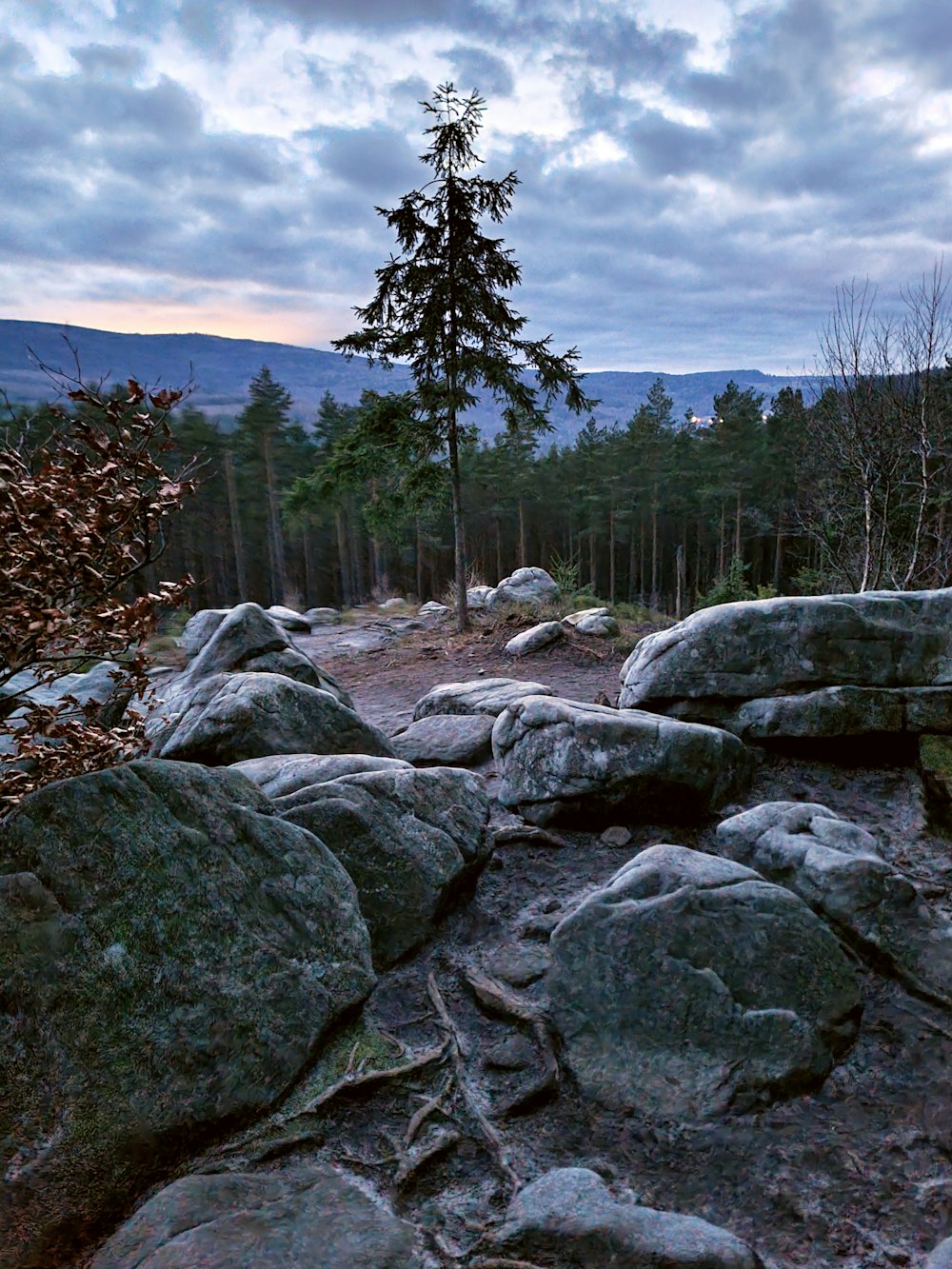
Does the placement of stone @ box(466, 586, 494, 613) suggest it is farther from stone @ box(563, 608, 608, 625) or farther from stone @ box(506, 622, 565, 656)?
stone @ box(506, 622, 565, 656)

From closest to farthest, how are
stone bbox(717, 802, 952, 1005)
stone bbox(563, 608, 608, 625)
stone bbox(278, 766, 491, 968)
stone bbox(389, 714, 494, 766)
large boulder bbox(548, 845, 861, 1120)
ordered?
large boulder bbox(548, 845, 861, 1120), stone bbox(717, 802, 952, 1005), stone bbox(278, 766, 491, 968), stone bbox(389, 714, 494, 766), stone bbox(563, 608, 608, 625)

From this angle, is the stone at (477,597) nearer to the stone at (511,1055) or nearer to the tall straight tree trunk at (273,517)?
the stone at (511,1055)

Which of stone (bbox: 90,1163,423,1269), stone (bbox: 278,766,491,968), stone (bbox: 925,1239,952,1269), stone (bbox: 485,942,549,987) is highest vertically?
stone (bbox: 278,766,491,968)

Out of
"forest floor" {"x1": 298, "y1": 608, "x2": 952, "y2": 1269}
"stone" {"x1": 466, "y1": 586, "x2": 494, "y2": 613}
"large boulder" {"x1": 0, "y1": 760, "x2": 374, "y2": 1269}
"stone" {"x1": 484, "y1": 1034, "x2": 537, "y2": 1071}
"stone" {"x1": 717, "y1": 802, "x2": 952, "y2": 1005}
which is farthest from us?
"stone" {"x1": 466, "y1": 586, "x2": 494, "y2": 613}

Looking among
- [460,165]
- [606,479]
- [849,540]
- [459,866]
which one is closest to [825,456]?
[849,540]

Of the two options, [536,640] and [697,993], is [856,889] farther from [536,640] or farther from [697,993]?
[536,640]

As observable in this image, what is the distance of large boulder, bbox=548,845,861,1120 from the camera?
10.1ft

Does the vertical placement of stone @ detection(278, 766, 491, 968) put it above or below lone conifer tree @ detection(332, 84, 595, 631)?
below

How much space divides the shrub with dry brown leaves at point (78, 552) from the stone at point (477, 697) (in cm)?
431

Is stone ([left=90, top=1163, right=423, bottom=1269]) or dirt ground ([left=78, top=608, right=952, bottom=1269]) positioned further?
dirt ground ([left=78, top=608, right=952, bottom=1269])

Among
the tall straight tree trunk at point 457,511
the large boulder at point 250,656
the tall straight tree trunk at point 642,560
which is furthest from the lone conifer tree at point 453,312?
the tall straight tree trunk at point 642,560

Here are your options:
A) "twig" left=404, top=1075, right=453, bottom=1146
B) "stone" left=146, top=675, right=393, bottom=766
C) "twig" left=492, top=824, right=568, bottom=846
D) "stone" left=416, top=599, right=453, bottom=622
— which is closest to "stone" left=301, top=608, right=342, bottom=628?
"stone" left=416, top=599, right=453, bottom=622

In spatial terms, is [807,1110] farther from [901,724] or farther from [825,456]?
[825,456]

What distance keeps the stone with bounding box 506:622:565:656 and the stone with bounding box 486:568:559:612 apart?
13.0 feet
